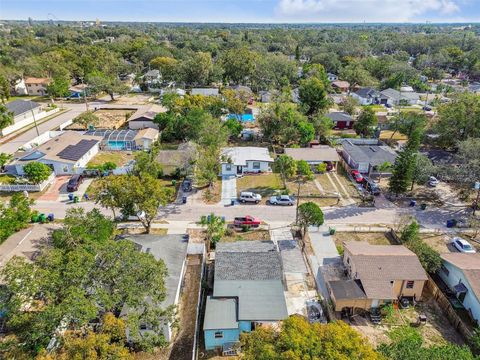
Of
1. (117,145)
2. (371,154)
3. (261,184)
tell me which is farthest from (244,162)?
(117,145)

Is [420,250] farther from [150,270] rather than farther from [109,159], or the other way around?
[109,159]

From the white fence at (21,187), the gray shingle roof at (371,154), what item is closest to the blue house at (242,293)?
the gray shingle roof at (371,154)

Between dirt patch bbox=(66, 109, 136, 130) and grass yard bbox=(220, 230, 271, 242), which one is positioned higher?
dirt patch bbox=(66, 109, 136, 130)

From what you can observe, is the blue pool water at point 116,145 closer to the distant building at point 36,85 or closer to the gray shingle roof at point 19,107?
the gray shingle roof at point 19,107

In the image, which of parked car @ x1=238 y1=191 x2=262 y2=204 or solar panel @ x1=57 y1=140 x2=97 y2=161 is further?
solar panel @ x1=57 y1=140 x2=97 y2=161

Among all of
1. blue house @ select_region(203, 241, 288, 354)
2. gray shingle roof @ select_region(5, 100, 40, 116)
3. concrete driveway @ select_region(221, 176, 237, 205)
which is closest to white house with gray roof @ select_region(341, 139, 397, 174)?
A: concrete driveway @ select_region(221, 176, 237, 205)

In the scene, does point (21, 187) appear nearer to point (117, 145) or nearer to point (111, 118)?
point (117, 145)

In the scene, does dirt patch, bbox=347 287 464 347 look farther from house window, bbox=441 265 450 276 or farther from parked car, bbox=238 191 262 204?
parked car, bbox=238 191 262 204
